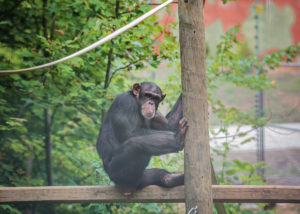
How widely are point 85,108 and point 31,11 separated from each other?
162 centimetres

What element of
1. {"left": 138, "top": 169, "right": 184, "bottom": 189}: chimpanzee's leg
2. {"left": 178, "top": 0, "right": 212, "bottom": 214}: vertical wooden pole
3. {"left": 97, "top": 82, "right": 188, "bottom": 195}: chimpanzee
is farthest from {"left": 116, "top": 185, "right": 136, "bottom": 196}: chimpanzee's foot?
{"left": 178, "top": 0, "right": 212, "bottom": 214}: vertical wooden pole

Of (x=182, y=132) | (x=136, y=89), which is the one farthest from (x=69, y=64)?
(x=182, y=132)

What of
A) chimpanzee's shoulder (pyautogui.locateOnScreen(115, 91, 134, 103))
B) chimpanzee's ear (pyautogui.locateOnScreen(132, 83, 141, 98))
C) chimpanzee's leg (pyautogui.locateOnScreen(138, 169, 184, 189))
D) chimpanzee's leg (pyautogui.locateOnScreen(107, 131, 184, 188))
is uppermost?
chimpanzee's ear (pyautogui.locateOnScreen(132, 83, 141, 98))

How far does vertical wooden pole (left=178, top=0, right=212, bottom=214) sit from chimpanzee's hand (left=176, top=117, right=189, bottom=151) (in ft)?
0.13

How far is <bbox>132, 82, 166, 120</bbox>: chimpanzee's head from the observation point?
3.22 metres

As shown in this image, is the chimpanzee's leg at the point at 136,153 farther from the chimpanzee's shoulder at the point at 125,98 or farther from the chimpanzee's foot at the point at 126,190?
the chimpanzee's shoulder at the point at 125,98

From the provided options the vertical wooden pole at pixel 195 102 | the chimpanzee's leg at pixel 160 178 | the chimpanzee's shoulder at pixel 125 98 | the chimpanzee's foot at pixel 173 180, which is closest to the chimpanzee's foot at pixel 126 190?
the chimpanzee's leg at pixel 160 178

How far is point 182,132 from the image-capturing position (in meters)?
2.67

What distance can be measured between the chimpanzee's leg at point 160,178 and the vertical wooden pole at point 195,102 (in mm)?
393

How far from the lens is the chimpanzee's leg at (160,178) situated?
9.91ft

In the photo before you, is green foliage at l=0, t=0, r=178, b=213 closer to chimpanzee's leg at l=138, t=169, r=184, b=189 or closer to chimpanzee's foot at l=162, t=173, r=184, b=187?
chimpanzee's leg at l=138, t=169, r=184, b=189

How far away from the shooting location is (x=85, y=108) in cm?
482

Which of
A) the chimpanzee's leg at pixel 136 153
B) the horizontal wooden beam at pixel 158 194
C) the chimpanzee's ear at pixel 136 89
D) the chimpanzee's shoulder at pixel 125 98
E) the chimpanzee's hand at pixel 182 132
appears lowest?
the horizontal wooden beam at pixel 158 194

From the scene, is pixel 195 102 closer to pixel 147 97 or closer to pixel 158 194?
pixel 147 97
